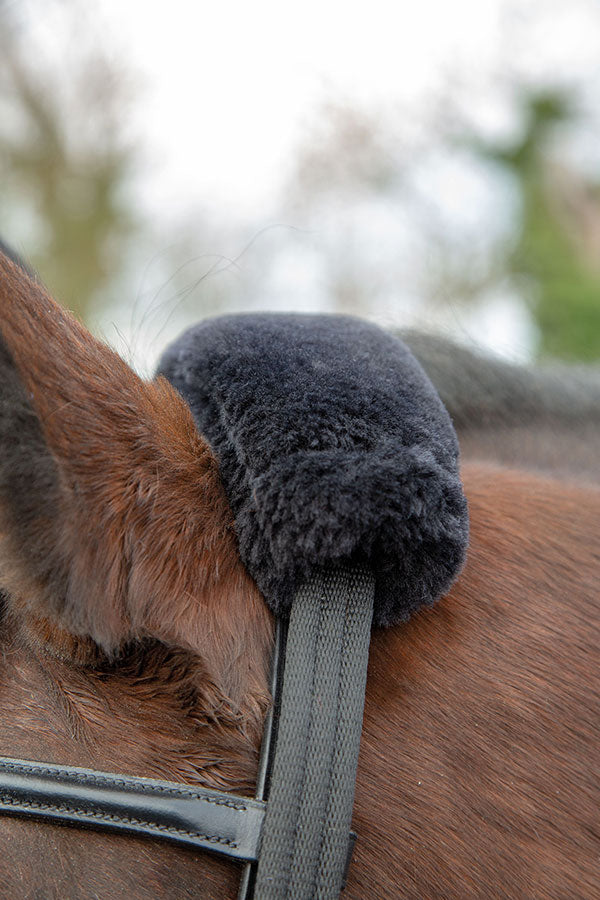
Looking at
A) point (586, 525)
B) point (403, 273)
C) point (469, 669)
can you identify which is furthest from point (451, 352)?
point (403, 273)

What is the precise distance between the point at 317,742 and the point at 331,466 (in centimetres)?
26

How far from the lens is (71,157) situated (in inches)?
462

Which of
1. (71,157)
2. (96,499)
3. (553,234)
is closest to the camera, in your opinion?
(96,499)

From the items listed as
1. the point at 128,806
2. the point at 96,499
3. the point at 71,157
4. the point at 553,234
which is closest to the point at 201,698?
the point at 128,806

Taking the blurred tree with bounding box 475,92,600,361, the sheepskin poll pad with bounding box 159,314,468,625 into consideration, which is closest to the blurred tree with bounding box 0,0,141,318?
the blurred tree with bounding box 475,92,600,361

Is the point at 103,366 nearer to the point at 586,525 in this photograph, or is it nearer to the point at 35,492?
the point at 35,492

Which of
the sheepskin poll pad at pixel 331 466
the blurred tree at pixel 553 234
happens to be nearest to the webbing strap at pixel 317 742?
the sheepskin poll pad at pixel 331 466

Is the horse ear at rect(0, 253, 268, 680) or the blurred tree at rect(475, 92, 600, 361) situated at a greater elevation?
the blurred tree at rect(475, 92, 600, 361)

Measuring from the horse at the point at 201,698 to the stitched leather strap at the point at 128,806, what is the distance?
18 mm

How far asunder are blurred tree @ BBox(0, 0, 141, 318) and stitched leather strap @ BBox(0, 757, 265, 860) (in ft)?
34.5

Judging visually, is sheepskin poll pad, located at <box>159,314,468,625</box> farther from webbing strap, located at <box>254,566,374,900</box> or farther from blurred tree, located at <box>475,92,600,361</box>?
blurred tree, located at <box>475,92,600,361</box>

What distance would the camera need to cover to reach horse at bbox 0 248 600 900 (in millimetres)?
721

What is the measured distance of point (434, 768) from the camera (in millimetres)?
782

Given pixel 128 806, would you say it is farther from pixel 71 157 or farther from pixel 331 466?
pixel 71 157
